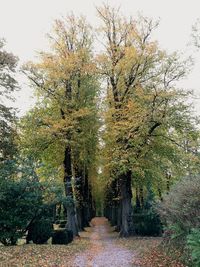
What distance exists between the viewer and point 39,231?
17.6m

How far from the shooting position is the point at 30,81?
23172mm

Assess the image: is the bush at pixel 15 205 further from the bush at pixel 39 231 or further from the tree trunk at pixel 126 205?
the tree trunk at pixel 126 205

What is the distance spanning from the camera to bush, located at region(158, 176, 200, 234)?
8.95 meters

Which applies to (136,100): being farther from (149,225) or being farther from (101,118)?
(149,225)

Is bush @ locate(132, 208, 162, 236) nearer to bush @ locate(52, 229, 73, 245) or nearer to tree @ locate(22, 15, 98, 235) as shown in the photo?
tree @ locate(22, 15, 98, 235)

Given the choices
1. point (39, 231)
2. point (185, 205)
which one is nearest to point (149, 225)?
point (39, 231)

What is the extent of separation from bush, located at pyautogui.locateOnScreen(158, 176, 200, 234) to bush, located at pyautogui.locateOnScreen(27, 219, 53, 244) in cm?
810

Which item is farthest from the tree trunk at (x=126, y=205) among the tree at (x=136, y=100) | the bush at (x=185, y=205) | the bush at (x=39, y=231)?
the bush at (x=185, y=205)

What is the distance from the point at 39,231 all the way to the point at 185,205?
10192 millimetres

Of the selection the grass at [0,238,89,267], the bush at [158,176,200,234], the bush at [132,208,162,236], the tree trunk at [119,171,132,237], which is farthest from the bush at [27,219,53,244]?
the bush at [158,176,200,234]

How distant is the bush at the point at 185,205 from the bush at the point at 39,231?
8.10 metres

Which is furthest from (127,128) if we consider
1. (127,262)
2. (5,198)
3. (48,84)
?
(127,262)

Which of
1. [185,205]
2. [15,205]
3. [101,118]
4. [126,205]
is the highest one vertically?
[101,118]

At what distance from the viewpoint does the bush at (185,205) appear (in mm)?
8953
